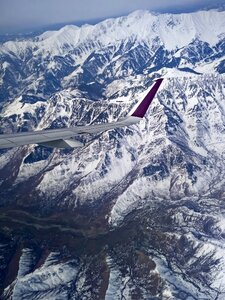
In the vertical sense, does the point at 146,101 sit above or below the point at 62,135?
above

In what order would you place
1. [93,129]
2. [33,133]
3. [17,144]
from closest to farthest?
1. [17,144]
2. [33,133]
3. [93,129]

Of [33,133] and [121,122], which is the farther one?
[121,122]

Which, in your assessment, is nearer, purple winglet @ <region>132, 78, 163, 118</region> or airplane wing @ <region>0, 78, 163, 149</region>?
airplane wing @ <region>0, 78, 163, 149</region>

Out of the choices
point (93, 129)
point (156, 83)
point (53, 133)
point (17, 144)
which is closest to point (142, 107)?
point (156, 83)

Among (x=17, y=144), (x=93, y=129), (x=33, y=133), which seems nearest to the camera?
(x=17, y=144)

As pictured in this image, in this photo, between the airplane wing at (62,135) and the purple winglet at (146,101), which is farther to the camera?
the purple winglet at (146,101)

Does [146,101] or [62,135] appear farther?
[146,101]

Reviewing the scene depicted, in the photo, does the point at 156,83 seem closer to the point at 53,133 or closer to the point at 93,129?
the point at 93,129
